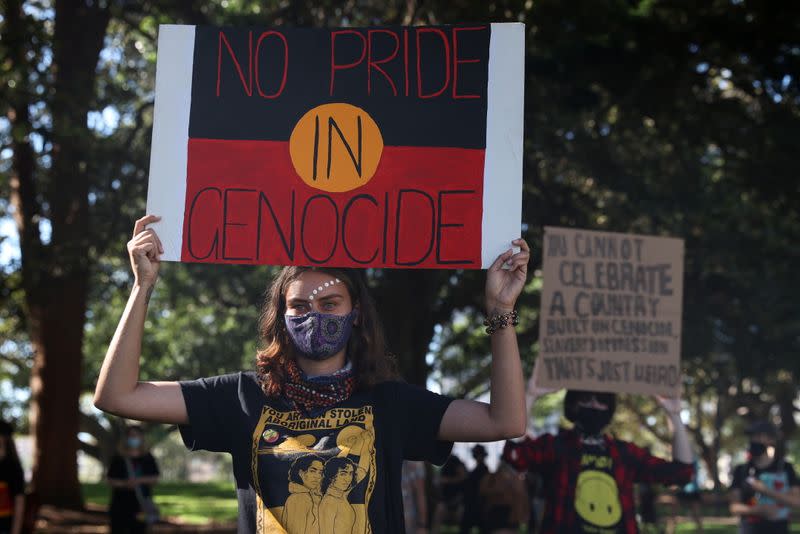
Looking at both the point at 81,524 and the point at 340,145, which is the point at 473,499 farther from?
the point at 340,145

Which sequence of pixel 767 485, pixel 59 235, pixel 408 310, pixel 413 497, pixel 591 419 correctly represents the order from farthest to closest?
1. pixel 408 310
2. pixel 59 235
3. pixel 413 497
4. pixel 767 485
5. pixel 591 419

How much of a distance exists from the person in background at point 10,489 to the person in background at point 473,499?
23.1 ft

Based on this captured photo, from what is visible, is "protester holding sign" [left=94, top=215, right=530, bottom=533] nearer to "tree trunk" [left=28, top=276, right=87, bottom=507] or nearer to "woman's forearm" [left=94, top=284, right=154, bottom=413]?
"woman's forearm" [left=94, top=284, right=154, bottom=413]

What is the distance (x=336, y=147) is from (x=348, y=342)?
66cm

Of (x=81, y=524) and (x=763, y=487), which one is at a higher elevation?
(x=763, y=487)

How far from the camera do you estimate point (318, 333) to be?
10.8ft

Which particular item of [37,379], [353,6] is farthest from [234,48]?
[37,379]

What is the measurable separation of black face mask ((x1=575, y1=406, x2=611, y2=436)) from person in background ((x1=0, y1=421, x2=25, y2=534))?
160 inches

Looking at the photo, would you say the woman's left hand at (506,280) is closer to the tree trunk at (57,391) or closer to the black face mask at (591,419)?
the black face mask at (591,419)

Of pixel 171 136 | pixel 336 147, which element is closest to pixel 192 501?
pixel 171 136

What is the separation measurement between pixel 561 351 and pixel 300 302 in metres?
4.33

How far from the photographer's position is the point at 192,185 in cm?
358

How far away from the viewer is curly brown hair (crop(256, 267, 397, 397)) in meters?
3.29

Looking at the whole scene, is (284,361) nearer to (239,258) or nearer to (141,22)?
(239,258)
